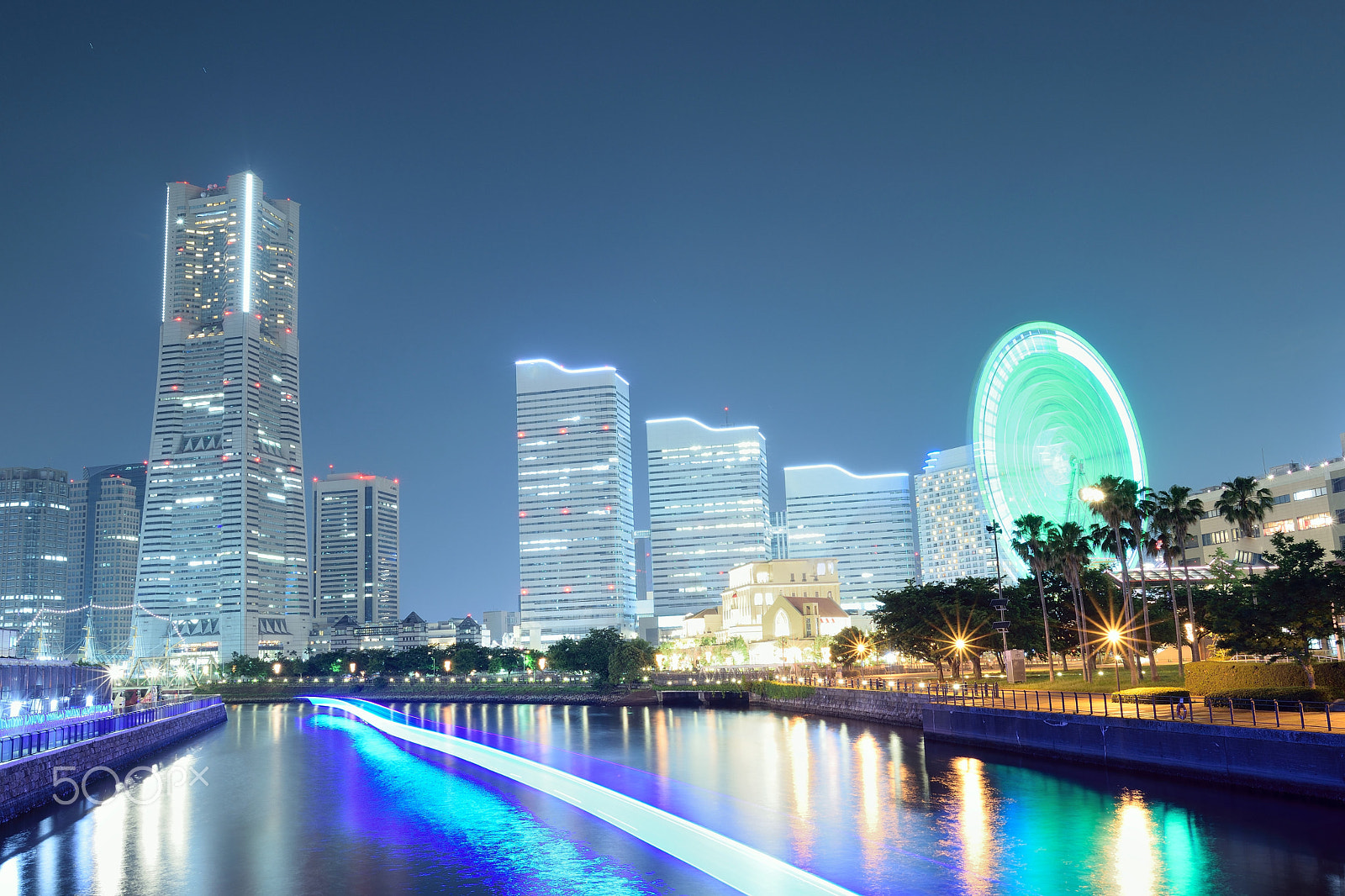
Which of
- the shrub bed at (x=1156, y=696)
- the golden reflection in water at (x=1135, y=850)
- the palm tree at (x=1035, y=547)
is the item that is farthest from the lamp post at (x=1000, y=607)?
the golden reflection in water at (x=1135, y=850)

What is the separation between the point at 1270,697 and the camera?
48.8 metres

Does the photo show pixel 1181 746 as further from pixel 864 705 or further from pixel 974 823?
pixel 864 705

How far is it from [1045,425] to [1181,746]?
6546 cm

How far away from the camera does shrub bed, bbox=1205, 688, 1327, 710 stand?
156 feet

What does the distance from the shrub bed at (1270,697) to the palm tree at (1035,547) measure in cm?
3737

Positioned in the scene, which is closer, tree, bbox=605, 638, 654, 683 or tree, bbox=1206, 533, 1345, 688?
tree, bbox=1206, 533, 1345, 688

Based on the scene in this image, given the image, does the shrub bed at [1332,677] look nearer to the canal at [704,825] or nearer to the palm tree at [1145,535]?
the canal at [704,825]

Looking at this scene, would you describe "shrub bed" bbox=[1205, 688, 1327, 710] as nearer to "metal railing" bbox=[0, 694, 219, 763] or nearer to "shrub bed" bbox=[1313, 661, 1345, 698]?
"shrub bed" bbox=[1313, 661, 1345, 698]

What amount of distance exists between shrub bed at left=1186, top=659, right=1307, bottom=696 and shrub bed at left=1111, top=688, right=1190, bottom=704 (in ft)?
3.41

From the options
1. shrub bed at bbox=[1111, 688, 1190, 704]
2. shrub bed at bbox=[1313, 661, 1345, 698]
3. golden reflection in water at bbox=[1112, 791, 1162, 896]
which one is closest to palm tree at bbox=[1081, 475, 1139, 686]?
shrub bed at bbox=[1111, 688, 1190, 704]

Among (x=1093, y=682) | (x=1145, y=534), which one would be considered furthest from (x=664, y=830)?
(x=1145, y=534)

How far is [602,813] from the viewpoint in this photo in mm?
43844

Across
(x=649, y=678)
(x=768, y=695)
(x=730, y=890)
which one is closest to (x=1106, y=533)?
(x=768, y=695)

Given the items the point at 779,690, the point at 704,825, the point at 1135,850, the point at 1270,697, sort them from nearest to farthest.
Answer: the point at 1135,850 → the point at 704,825 → the point at 1270,697 → the point at 779,690
